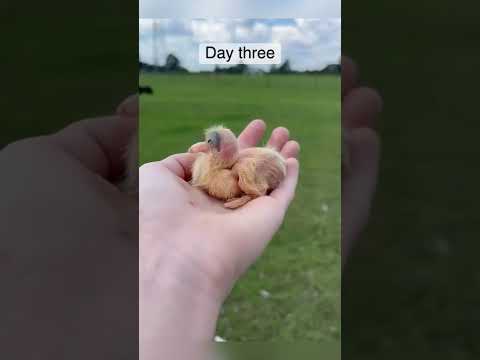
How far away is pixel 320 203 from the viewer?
45.9 inches

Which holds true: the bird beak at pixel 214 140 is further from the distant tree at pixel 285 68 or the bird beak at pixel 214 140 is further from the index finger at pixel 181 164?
the distant tree at pixel 285 68

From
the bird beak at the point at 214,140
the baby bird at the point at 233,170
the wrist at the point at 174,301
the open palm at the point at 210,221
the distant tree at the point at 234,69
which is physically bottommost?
the wrist at the point at 174,301

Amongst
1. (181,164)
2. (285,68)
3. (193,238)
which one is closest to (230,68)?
(285,68)

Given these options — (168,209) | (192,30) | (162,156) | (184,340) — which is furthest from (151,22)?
(184,340)

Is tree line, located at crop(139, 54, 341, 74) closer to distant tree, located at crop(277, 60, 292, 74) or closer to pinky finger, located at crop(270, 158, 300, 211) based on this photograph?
distant tree, located at crop(277, 60, 292, 74)

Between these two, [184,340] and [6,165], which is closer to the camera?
[184,340]

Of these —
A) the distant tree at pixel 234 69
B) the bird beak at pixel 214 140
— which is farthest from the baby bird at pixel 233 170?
the distant tree at pixel 234 69

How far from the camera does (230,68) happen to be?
3.82 ft

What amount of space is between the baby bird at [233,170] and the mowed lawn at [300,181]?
0.11ft

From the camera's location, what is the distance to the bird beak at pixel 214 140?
3.78 feet

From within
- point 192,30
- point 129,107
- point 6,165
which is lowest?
point 6,165

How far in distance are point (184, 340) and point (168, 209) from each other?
25 cm

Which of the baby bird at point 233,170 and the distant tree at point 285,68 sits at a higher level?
the distant tree at point 285,68

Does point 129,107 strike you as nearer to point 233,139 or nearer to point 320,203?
point 233,139
